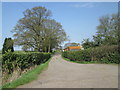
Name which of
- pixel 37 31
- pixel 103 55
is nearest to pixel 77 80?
pixel 103 55

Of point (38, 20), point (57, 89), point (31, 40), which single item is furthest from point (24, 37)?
point (57, 89)

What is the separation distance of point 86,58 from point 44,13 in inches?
854

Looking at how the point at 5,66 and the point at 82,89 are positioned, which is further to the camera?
the point at 5,66

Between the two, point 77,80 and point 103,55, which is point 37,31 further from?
point 77,80

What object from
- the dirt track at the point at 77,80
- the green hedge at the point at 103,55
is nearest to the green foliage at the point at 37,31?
the green hedge at the point at 103,55

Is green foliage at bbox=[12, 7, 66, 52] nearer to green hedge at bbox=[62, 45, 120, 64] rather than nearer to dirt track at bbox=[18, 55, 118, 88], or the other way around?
green hedge at bbox=[62, 45, 120, 64]

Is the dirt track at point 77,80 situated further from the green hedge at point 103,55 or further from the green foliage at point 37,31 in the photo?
the green foliage at point 37,31

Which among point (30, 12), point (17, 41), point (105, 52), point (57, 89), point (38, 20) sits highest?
point (30, 12)

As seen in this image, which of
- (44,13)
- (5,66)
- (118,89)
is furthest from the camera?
(44,13)

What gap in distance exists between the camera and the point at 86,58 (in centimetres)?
1457

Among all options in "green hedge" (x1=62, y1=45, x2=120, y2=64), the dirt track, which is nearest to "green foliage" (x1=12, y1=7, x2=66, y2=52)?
"green hedge" (x1=62, y1=45, x2=120, y2=64)

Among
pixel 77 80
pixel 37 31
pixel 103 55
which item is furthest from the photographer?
pixel 37 31

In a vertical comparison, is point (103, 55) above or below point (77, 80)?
above

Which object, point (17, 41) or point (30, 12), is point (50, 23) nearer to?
point (30, 12)
